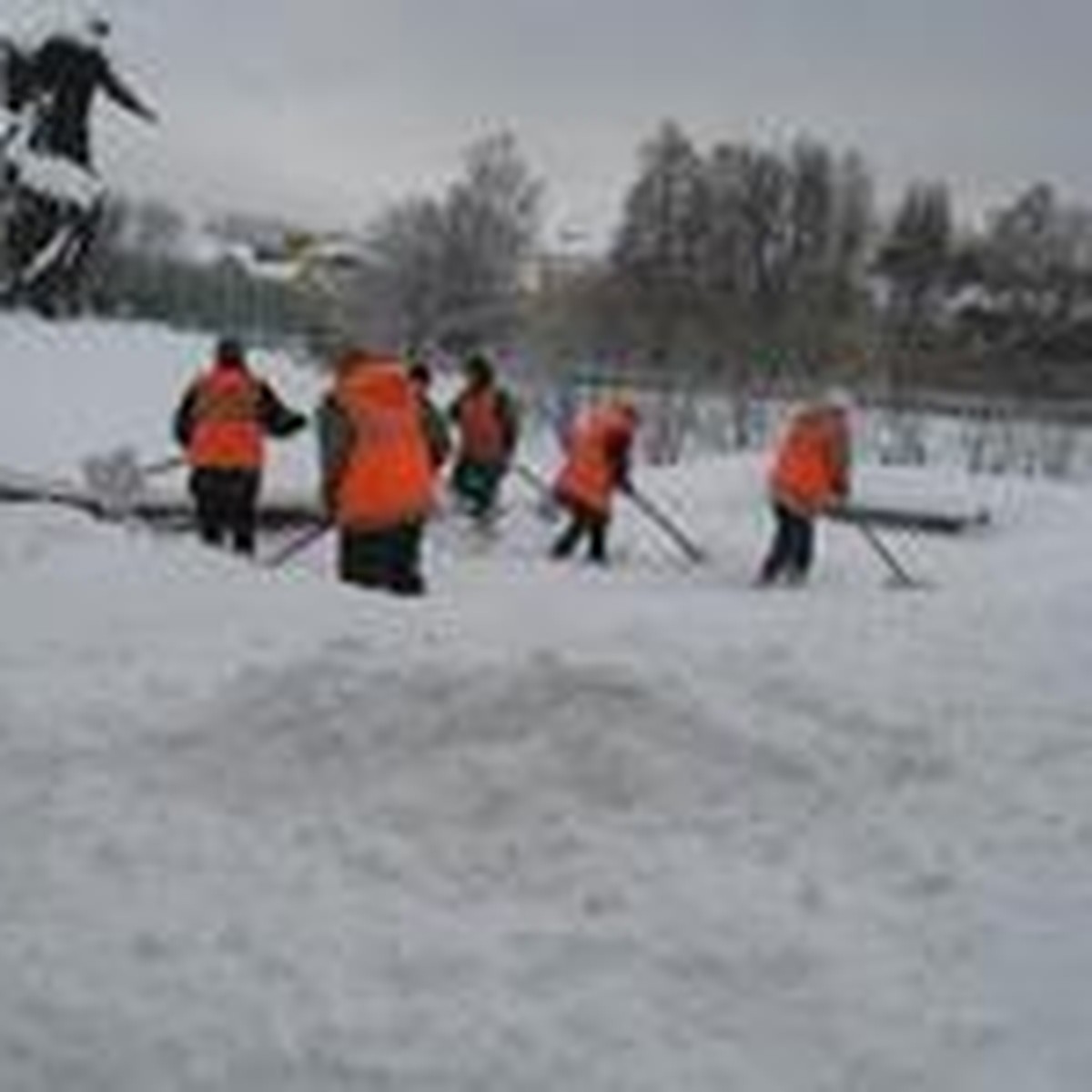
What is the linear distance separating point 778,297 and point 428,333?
55.5 metres

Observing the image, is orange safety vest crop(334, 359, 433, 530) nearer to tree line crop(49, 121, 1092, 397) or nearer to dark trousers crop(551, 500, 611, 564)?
dark trousers crop(551, 500, 611, 564)

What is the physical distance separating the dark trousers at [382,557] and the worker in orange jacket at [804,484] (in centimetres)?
680

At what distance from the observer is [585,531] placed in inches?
805

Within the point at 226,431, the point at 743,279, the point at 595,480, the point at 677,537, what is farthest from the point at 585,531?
the point at 743,279

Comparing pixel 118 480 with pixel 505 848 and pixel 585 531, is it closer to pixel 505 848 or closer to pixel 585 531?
pixel 585 531

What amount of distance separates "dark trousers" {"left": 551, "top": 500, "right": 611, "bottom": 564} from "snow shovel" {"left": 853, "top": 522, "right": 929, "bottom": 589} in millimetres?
2117

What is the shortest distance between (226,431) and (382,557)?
4.51 meters

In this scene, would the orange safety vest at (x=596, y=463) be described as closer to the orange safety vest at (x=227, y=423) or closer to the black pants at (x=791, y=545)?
the black pants at (x=791, y=545)

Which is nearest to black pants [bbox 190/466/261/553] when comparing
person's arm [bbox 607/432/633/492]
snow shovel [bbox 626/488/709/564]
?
person's arm [bbox 607/432/633/492]

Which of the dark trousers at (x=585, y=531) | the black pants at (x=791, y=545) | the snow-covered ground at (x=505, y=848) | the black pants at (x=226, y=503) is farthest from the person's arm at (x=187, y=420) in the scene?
the snow-covered ground at (x=505, y=848)

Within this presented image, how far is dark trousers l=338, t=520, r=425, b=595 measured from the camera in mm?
12312

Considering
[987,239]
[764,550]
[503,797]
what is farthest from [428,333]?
[987,239]

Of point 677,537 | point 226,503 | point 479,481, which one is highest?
point 226,503

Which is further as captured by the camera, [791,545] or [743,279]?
[743,279]
